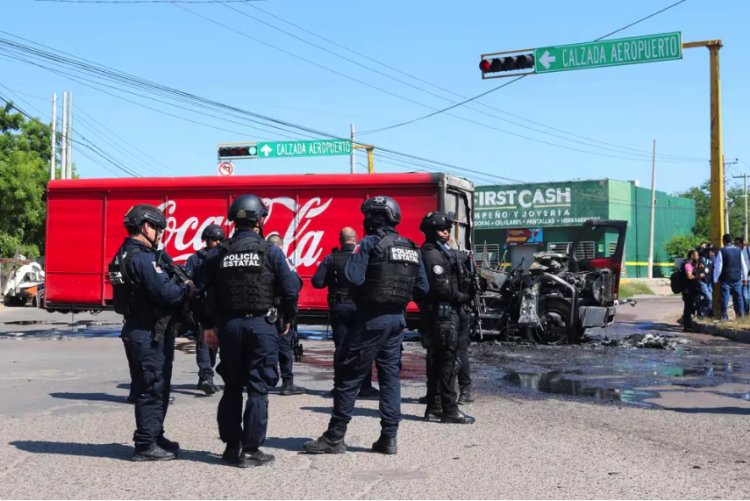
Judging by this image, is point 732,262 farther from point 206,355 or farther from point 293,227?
point 206,355

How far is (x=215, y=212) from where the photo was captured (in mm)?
15797

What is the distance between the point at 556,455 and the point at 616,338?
409 inches

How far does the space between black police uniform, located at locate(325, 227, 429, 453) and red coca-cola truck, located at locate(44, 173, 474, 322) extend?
28.7ft

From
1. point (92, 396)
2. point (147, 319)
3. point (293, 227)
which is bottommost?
point (92, 396)

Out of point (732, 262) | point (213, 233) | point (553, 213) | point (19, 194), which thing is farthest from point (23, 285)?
point (553, 213)

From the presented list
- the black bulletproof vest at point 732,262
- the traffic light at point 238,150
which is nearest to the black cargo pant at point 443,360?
the black bulletproof vest at point 732,262

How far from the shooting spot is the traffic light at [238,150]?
27.5m

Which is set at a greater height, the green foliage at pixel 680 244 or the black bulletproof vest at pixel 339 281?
the green foliage at pixel 680 244

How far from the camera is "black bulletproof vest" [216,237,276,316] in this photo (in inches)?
220

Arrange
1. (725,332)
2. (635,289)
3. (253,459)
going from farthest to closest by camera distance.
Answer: (635,289)
(725,332)
(253,459)

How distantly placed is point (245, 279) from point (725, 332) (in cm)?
1309

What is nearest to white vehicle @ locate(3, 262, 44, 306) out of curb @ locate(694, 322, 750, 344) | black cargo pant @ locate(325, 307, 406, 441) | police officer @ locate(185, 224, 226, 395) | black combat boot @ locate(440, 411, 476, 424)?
curb @ locate(694, 322, 750, 344)

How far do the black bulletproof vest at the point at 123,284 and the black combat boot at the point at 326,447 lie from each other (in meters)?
1.53

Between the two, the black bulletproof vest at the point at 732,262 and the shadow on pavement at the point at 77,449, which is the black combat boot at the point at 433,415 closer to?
the shadow on pavement at the point at 77,449
